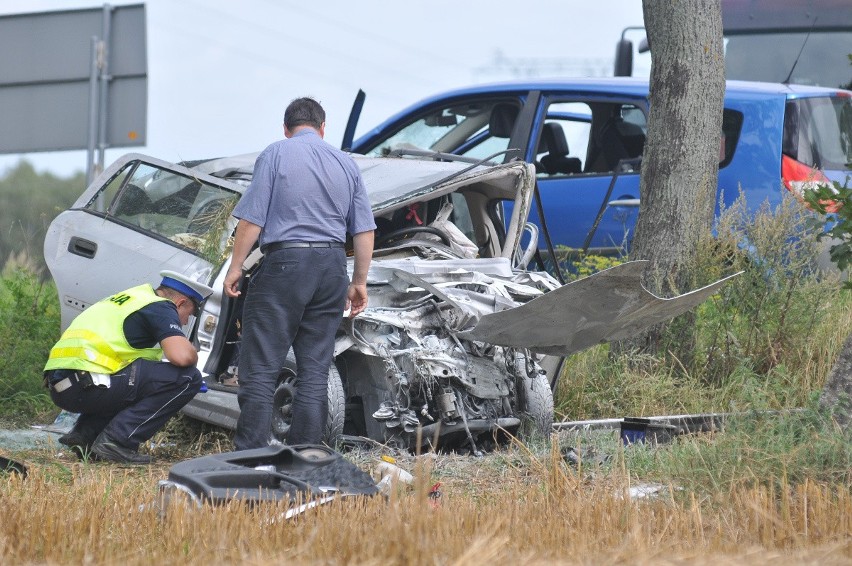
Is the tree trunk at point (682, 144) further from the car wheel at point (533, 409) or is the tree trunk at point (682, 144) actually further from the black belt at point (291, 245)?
the black belt at point (291, 245)

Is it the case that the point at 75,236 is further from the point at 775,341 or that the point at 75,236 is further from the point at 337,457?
the point at 775,341

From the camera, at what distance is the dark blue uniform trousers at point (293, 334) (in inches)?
243

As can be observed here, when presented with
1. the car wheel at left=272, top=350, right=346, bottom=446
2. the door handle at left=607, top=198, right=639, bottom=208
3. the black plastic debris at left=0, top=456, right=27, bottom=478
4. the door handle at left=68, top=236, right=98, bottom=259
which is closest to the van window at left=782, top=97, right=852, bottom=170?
the door handle at left=607, top=198, right=639, bottom=208

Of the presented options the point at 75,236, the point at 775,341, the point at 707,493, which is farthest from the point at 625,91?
the point at 707,493

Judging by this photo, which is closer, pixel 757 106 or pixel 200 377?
pixel 200 377

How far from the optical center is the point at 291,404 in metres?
6.57

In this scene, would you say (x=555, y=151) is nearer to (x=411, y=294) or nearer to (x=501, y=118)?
(x=501, y=118)

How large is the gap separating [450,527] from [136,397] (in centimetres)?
330

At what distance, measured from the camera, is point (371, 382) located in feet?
22.5

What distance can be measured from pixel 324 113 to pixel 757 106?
381cm

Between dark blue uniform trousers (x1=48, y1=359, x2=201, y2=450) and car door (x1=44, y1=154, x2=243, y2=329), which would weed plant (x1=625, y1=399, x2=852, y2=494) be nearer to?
dark blue uniform trousers (x1=48, y1=359, x2=201, y2=450)

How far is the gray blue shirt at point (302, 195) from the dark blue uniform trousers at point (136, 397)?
980mm

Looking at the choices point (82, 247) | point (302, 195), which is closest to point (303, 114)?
point (302, 195)

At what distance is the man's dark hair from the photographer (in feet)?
21.4
